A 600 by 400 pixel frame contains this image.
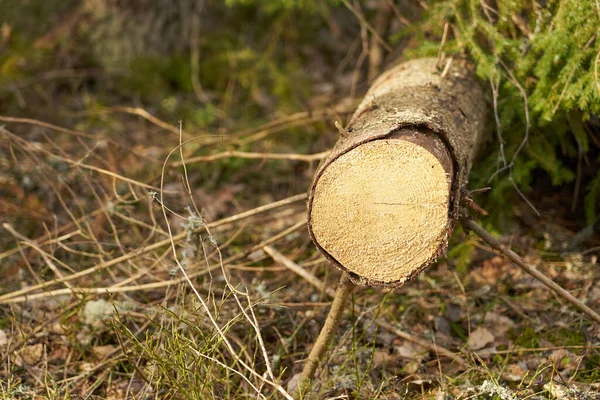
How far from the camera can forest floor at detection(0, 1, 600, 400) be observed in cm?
242

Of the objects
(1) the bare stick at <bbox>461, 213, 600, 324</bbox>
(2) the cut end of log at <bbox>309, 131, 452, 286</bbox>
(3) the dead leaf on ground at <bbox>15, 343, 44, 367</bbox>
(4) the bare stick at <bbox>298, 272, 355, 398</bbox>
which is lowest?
(3) the dead leaf on ground at <bbox>15, 343, 44, 367</bbox>

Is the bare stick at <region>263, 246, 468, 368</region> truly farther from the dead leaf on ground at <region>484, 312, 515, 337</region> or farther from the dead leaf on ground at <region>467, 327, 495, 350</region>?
the dead leaf on ground at <region>484, 312, 515, 337</region>

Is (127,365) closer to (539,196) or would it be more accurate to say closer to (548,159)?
(548,159)

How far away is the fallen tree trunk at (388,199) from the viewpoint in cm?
211

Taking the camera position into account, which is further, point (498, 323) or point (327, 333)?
point (498, 323)

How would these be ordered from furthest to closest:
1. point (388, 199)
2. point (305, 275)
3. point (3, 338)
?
point (305, 275)
point (3, 338)
point (388, 199)

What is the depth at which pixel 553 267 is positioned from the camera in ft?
10.8

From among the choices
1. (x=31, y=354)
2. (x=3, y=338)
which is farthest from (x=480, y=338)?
(x=3, y=338)

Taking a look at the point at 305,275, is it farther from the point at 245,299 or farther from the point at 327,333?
the point at 327,333

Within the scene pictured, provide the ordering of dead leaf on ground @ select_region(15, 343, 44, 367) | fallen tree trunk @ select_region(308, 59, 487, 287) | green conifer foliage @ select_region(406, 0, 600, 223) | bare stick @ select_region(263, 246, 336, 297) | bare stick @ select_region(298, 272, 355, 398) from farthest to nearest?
bare stick @ select_region(263, 246, 336, 297)
dead leaf on ground @ select_region(15, 343, 44, 367)
green conifer foliage @ select_region(406, 0, 600, 223)
bare stick @ select_region(298, 272, 355, 398)
fallen tree trunk @ select_region(308, 59, 487, 287)

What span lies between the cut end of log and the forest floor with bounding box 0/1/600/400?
39 centimetres

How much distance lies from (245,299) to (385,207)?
109cm

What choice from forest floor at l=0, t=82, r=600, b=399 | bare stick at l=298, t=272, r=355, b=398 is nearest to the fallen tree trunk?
bare stick at l=298, t=272, r=355, b=398

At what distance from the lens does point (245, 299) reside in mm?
2934
